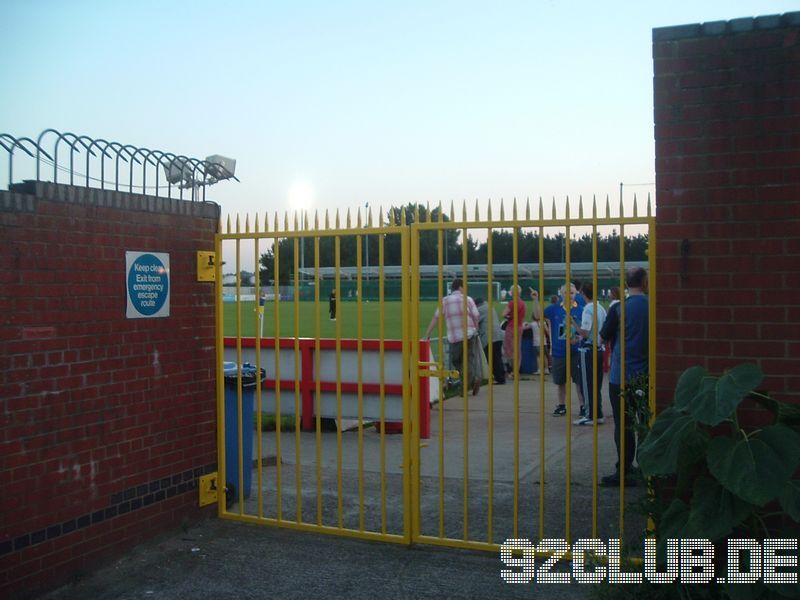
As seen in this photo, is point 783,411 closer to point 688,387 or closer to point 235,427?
point 688,387

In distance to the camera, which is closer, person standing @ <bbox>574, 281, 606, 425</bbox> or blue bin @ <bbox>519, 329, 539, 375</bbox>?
person standing @ <bbox>574, 281, 606, 425</bbox>

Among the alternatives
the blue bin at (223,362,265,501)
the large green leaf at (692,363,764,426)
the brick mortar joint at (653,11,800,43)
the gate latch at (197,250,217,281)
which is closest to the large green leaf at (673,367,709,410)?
the large green leaf at (692,363,764,426)

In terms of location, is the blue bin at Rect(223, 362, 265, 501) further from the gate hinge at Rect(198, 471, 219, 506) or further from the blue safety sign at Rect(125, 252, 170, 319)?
the blue safety sign at Rect(125, 252, 170, 319)

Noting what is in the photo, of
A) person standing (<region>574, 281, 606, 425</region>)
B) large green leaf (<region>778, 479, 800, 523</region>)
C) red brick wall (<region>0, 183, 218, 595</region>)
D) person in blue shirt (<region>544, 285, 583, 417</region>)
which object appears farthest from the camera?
person in blue shirt (<region>544, 285, 583, 417</region>)

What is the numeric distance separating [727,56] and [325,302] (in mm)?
49405

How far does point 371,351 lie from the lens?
32.9 feet

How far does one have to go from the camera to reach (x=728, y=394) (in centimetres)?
384

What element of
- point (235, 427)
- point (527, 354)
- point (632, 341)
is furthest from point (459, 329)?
point (527, 354)

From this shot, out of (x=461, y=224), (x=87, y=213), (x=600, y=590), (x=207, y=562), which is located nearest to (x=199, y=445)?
(x=207, y=562)

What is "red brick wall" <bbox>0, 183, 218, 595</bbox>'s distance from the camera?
4.82 metres

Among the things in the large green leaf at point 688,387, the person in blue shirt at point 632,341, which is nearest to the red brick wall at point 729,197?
the large green leaf at point 688,387

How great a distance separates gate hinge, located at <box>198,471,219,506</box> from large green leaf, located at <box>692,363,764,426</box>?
3828mm

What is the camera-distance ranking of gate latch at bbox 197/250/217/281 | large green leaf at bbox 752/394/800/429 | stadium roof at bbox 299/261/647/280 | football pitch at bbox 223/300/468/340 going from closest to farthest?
large green leaf at bbox 752/394/800/429 < gate latch at bbox 197/250/217/281 < stadium roof at bbox 299/261/647/280 < football pitch at bbox 223/300/468/340

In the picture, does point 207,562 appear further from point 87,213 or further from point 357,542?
point 87,213
